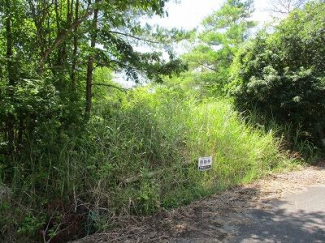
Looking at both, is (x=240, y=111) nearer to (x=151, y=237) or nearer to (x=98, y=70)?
(x=98, y=70)

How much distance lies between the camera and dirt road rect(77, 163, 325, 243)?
3.23 m

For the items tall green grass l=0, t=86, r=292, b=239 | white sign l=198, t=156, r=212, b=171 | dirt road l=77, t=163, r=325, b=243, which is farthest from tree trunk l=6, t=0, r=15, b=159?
white sign l=198, t=156, r=212, b=171

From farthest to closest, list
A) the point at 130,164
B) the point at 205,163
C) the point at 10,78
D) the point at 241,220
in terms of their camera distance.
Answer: the point at 205,163 → the point at 130,164 → the point at 10,78 → the point at 241,220

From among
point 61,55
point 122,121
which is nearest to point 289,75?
point 122,121

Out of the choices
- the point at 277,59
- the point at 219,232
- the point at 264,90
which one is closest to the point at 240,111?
the point at 264,90

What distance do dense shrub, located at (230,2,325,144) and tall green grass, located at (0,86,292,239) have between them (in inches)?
62.7

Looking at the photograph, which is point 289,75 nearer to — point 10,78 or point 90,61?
point 90,61

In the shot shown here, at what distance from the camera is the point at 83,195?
151 inches

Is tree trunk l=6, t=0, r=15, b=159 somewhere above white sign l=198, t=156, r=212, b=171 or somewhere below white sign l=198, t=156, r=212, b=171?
above

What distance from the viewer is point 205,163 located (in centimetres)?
515

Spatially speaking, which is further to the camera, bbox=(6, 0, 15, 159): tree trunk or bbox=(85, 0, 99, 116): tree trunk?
bbox=(85, 0, 99, 116): tree trunk

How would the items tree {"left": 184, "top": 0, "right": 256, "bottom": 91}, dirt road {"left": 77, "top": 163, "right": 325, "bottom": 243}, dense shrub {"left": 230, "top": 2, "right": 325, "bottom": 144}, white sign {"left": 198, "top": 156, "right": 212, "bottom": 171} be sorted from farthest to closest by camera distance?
tree {"left": 184, "top": 0, "right": 256, "bottom": 91}, dense shrub {"left": 230, "top": 2, "right": 325, "bottom": 144}, white sign {"left": 198, "top": 156, "right": 212, "bottom": 171}, dirt road {"left": 77, "top": 163, "right": 325, "bottom": 243}

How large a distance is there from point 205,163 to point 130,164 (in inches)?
54.5

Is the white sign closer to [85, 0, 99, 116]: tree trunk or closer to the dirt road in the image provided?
the dirt road
